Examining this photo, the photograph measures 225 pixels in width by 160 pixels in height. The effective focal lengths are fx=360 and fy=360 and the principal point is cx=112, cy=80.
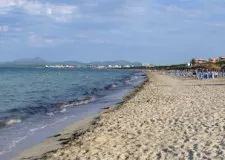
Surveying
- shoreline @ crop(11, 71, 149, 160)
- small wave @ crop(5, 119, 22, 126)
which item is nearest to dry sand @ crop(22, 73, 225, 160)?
shoreline @ crop(11, 71, 149, 160)

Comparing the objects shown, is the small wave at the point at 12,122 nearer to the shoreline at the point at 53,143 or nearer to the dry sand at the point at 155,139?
the shoreline at the point at 53,143

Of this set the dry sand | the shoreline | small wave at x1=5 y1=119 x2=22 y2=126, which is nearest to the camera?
the dry sand

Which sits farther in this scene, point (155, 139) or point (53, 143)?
point (53, 143)

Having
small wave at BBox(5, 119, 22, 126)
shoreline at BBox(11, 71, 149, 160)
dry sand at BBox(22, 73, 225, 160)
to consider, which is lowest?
small wave at BBox(5, 119, 22, 126)


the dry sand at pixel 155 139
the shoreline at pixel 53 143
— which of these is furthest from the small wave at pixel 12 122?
the dry sand at pixel 155 139

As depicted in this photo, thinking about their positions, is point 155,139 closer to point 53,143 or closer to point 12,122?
point 53,143

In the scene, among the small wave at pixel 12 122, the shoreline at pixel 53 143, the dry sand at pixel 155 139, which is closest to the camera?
the dry sand at pixel 155 139

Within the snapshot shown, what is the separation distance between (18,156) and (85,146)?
1676 mm

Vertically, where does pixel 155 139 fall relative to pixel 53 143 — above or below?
above

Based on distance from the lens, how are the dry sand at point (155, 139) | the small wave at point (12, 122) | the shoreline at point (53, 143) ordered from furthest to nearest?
the small wave at point (12, 122), the shoreline at point (53, 143), the dry sand at point (155, 139)

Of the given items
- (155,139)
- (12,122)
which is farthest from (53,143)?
(12,122)

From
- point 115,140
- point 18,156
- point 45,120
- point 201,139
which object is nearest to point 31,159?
point 18,156

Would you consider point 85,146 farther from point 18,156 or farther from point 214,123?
point 214,123

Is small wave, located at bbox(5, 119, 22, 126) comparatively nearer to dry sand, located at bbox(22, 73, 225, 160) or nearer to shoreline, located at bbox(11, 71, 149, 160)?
shoreline, located at bbox(11, 71, 149, 160)
